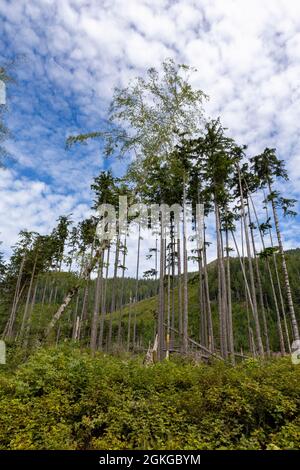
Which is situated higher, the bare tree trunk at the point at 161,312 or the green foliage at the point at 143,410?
the bare tree trunk at the point at 161,312

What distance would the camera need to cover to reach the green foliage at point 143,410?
421cm

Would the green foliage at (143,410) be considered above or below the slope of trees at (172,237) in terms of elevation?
below

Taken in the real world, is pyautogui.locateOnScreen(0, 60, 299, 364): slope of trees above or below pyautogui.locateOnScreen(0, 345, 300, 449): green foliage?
above

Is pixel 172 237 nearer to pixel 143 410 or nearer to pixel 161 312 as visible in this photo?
pixel 161 312

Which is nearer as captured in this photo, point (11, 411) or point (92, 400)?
point (11, 411)

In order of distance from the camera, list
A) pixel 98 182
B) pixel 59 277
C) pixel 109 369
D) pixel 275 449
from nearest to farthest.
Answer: pixel 275 449 → pixel 109 369 → pixel 98 182 → pixel 59 277

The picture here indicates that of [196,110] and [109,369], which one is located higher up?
[196,110]

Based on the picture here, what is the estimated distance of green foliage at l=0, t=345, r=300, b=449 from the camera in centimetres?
421

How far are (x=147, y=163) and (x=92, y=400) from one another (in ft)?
21.8

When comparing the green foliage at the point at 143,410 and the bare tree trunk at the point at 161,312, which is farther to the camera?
Answer: the bare tree trunk at the point at 161,312

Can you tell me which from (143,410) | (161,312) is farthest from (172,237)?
(143,410)

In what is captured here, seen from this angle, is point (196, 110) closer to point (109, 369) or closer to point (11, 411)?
point (109, 369)

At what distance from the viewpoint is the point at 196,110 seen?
29.6 feet

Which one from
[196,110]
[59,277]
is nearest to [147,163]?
[196,110]
